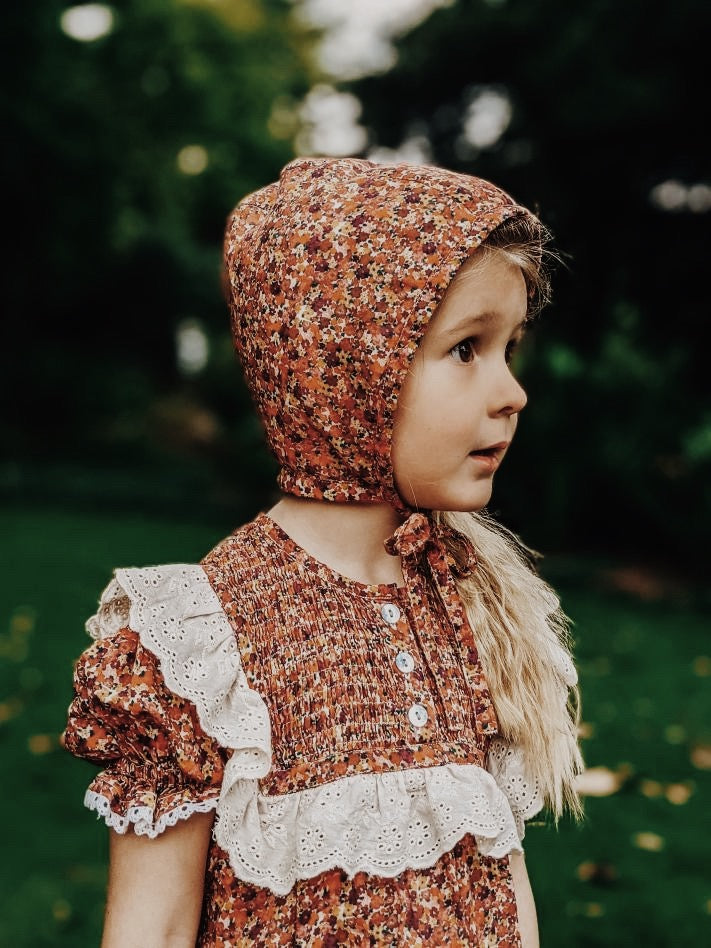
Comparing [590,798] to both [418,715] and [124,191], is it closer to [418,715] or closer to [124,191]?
[418,715]

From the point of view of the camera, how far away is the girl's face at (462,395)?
5.22 ft

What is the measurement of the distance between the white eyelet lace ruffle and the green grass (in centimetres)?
227

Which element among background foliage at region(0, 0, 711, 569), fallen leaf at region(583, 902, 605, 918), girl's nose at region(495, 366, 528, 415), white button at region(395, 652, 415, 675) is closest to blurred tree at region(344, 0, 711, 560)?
background foliage at region(0, 0, 711, 569)

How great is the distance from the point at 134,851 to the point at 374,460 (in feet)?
2.22

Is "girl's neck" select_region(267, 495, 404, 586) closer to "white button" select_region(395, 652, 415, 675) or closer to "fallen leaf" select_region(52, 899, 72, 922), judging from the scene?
"white button" select_region(395, 652, 415, 675)

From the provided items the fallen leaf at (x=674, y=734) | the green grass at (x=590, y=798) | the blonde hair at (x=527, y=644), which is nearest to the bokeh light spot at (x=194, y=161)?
the green grass at (x=590, y=798)

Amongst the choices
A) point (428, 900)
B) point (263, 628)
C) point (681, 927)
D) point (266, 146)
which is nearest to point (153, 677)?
point (263, 628)

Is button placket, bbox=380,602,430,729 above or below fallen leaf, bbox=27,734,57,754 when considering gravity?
below

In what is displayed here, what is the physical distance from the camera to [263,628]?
1521 millimetres

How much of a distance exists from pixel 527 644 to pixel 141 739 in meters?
0.71

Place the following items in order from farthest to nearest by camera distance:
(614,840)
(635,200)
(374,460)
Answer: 1. (635,200)
2. (614,840)
3. (374,460)

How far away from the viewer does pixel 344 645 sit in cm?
155

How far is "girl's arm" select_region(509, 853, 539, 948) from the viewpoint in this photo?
173 cm

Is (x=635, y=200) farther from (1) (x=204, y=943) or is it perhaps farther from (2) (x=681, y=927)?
(1) (x=204, y=943)
